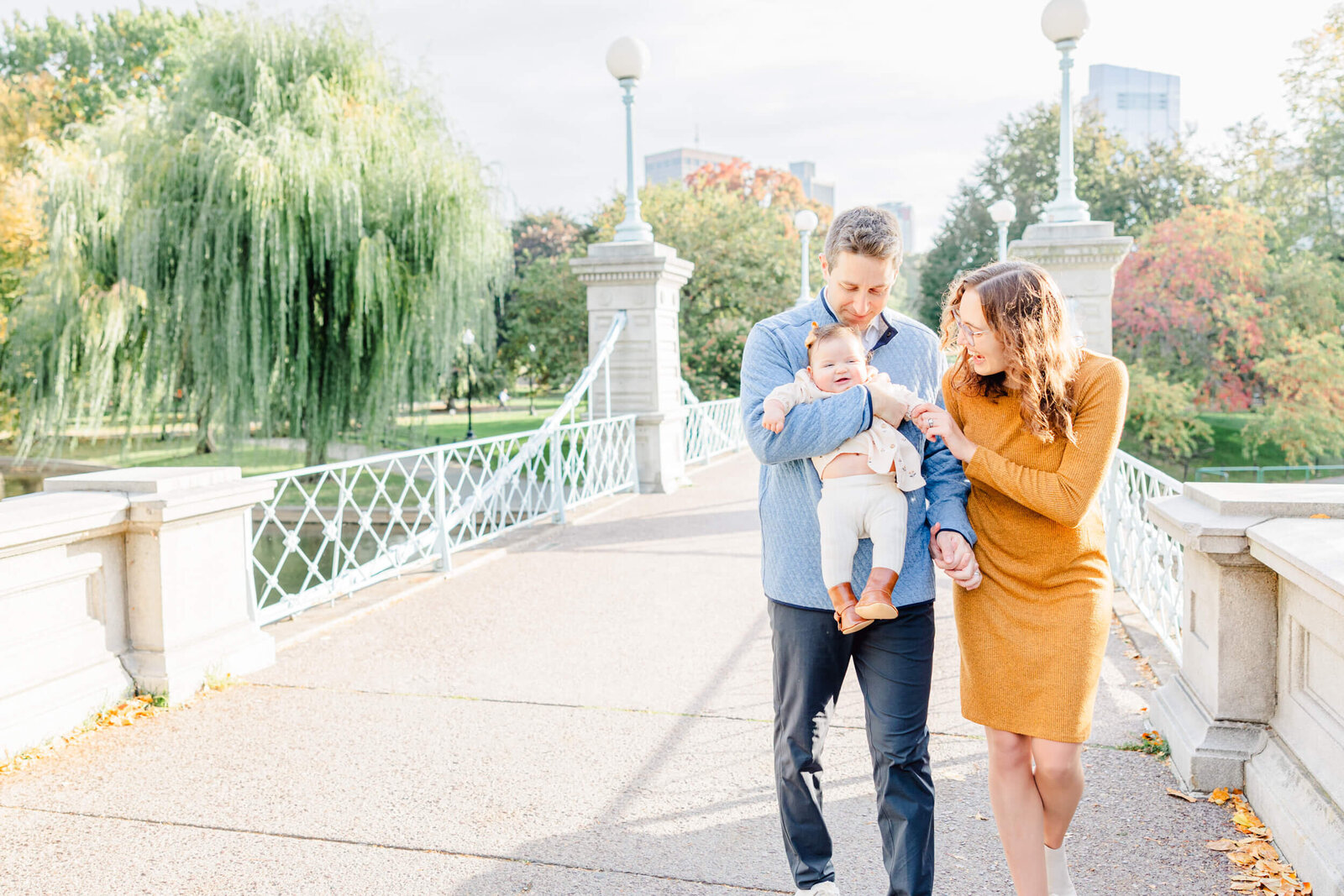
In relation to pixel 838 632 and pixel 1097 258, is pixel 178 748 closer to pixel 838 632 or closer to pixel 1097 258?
pixel 838 632

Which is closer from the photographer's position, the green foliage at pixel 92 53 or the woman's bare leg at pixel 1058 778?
the woman's bare leg at pixel 1058 778

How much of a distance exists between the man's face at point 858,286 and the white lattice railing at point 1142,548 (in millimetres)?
2827

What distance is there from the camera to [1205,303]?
901 inches

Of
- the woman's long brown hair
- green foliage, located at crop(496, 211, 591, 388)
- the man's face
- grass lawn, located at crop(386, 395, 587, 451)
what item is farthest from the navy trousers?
green foliage, located at crop(496, 211, 591, 388)

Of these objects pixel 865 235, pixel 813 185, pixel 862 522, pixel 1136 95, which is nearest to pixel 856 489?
pixel 862 522

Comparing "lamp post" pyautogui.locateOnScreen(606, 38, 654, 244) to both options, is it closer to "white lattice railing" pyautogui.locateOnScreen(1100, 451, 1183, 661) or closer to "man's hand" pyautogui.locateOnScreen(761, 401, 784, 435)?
"white lattice railing" pyautogui.locateOnScreen(1100, 451, 1183, 661)

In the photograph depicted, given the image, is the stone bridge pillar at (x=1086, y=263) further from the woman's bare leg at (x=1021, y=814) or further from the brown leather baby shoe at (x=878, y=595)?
the brown leather baby shoe at (x=878, y=595)

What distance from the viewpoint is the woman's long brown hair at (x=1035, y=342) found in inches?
84.0

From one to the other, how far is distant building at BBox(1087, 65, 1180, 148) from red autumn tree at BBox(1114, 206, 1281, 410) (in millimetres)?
151995

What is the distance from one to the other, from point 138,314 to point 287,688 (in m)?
12.0

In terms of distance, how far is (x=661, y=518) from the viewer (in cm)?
894

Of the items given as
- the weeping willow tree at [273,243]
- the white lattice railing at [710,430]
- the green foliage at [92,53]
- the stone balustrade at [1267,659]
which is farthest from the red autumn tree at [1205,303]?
the green foliage at [92,53]

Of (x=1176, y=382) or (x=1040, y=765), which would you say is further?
(x=1176, y=382)

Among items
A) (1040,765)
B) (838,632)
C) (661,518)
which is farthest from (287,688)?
(661,518)
